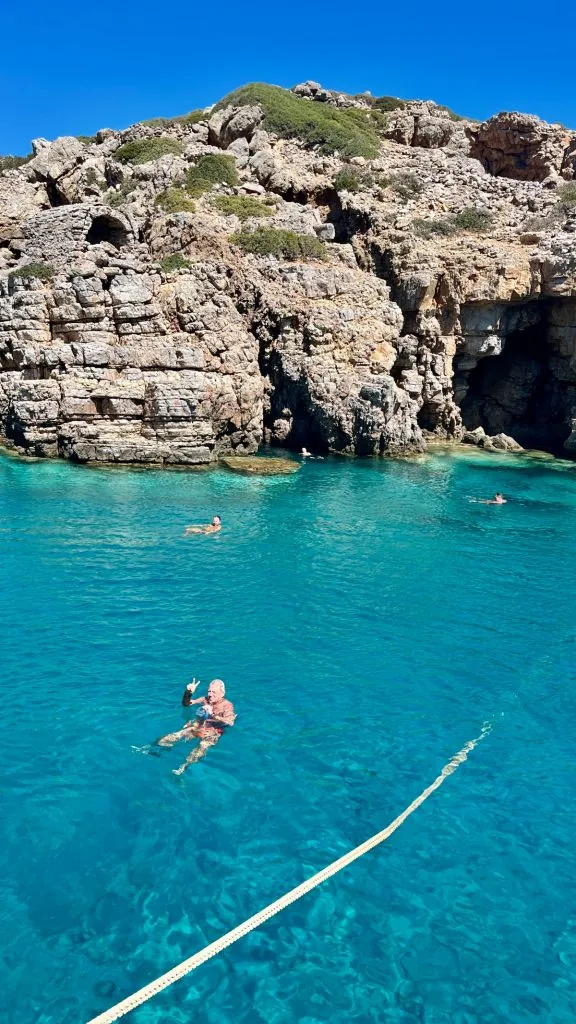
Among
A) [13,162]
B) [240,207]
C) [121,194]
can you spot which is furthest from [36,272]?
[13,162]

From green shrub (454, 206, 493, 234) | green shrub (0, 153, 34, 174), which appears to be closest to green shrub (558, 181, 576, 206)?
green shrub (454, 206, 493, 234)

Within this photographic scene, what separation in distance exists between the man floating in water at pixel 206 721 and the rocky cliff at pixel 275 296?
2070cm

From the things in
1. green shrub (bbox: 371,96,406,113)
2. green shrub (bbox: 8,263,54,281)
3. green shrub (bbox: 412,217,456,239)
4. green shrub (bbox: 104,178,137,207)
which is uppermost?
green shrub (bbox: 371,96,406,113)

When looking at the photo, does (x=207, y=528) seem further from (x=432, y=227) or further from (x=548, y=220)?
(x=548, y=220)

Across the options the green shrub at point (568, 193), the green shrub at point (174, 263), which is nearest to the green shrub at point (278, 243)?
the green shrub at point (174, 263)

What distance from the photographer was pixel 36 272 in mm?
32188

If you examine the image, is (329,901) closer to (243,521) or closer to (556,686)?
(556,686)

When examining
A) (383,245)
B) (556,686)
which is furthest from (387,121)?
(556,686)

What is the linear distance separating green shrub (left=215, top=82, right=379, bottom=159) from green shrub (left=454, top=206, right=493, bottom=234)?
39.1ft

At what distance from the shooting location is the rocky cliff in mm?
30719

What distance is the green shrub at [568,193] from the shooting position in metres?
44.6

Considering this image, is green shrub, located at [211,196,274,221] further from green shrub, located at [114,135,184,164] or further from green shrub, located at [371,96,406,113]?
green shrub, located at [371,96,406,113]

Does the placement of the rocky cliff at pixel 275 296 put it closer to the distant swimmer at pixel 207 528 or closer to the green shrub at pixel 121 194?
the green shrub at pixel 121 194

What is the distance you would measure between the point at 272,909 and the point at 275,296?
111 ft
